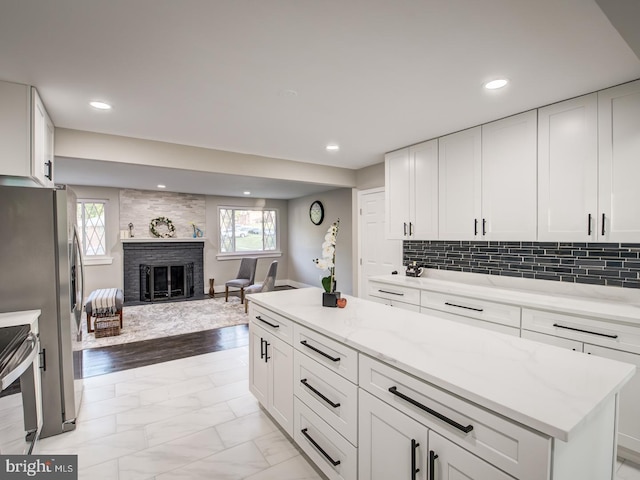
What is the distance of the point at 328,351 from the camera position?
1.64 m

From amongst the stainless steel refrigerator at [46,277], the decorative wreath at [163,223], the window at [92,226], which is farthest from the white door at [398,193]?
the window at [92,226]

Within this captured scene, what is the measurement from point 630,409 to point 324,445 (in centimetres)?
182

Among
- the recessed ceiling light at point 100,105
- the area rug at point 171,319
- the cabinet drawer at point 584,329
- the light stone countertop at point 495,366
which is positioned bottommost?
the area rug at point 171,319

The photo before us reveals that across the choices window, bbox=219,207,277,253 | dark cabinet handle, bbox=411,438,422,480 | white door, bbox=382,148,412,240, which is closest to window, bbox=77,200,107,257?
window, bbox=219,207,277,253

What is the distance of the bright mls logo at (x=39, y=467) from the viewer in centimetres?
161

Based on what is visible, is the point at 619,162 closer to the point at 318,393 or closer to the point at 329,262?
the point at 329,262

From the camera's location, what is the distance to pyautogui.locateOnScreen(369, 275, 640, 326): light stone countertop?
199cm

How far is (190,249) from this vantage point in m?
7.46

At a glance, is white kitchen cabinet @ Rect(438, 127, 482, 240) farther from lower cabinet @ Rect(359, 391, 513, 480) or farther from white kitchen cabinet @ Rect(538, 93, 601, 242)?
lower cabinet @ Rect(359, 391, 513, 480)

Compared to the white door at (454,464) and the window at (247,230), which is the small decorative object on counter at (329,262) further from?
the window at (247,230)

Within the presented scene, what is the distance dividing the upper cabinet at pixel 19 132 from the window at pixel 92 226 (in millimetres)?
5083

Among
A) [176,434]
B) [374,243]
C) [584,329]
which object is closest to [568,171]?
[584,329]

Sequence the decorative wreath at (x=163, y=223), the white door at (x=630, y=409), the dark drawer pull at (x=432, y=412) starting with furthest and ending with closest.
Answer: the decorative wreath at (x=163, y=223) → the white door at (x=630, y=409) → the dark drawer pull at (x=432, y=412)

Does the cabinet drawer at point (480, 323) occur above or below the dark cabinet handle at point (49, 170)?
below
